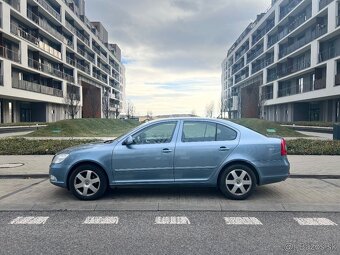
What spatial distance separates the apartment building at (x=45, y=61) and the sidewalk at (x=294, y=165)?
2172 centimetres

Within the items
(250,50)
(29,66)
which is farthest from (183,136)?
(250,50)

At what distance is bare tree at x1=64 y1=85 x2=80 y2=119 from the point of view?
4262 centimetres

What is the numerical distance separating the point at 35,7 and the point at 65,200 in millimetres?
38086

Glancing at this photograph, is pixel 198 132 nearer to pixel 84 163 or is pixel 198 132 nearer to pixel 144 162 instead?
pixel 144 162

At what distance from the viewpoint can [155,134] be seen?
5727mm

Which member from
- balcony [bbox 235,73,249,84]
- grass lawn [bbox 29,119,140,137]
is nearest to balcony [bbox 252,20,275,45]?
balcony [bbox 235,73,249,84]

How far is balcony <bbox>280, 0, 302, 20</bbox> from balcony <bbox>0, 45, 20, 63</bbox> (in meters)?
36.4

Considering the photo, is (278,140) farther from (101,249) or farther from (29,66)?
(29,66)

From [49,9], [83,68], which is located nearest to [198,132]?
[49,9]

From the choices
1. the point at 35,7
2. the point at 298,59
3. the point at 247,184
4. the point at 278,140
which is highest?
the point at 35,7

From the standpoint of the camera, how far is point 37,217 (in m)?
4.68

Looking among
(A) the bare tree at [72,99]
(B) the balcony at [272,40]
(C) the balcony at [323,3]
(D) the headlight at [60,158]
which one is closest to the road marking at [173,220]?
(D) the headlight at [60,158]

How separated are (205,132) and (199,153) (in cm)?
46

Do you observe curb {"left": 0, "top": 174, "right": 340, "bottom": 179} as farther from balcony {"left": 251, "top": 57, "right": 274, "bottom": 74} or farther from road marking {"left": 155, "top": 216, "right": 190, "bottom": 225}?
balcony {"left": 251, "top": 57, "right": 274, "bottom": 74}
